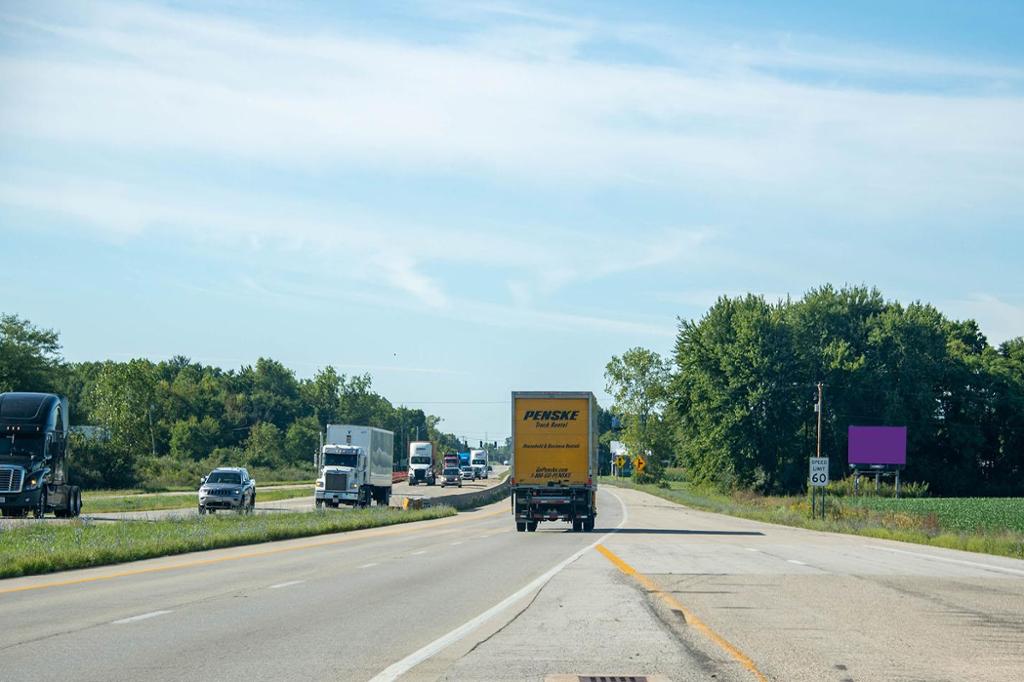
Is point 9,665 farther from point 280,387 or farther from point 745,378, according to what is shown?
point 280,387

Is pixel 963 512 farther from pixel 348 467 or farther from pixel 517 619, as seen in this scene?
pixel 517 619

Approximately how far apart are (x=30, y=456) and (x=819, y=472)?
3272 centimetres

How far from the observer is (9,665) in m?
10.1

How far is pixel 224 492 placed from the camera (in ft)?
167

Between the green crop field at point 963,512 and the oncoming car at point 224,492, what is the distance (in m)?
29.4

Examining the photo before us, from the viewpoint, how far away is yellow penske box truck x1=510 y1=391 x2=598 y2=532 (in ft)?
129

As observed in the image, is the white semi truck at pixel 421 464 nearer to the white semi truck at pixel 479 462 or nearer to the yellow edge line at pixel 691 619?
the white semi truck at pixel 479 462

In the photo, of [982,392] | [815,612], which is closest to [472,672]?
[815,612]

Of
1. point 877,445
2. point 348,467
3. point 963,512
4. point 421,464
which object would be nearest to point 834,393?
point 877,445

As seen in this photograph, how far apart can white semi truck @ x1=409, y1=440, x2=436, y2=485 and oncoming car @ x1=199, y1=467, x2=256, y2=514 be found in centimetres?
6819

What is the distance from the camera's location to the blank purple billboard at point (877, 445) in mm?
91375

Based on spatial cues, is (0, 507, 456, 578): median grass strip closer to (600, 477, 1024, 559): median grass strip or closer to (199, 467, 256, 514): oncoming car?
(199, 467, 256, 514): oncoming car

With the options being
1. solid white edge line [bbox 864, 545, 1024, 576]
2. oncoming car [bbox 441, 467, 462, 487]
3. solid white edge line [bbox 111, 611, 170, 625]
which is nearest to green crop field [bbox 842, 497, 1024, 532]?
solid white edge line [bbox 864, 545, 1024, 576]

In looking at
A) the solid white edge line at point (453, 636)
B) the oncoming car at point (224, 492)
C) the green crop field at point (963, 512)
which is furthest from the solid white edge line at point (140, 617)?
the green crop field at point (963, 512)
